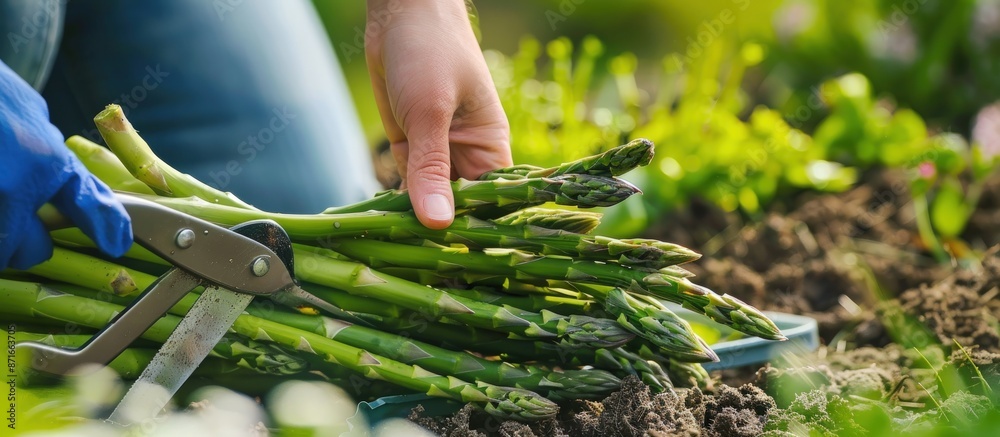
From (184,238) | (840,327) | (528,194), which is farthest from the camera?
(840,327)

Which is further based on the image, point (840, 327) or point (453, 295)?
point (840, 327)

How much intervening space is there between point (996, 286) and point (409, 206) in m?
1.61

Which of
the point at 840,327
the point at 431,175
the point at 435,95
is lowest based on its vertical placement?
the point at 840,327

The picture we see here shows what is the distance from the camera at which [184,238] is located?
1376 millimetres

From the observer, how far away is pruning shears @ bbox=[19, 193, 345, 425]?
4.50 ft

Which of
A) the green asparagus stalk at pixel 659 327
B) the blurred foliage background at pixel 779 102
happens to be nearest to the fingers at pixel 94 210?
the green asparagus stalk at pixel 659 327

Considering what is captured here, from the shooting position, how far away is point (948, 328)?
2.08m

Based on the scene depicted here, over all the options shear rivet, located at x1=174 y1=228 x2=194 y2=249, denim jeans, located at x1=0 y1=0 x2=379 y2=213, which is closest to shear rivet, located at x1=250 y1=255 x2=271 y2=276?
shear rivet, located at x1=174 y1=228 x2=194 y2=249

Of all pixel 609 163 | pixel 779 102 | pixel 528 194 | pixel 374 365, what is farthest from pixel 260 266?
pixel 779 102

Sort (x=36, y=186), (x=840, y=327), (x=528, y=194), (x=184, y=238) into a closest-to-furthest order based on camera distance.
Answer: (x=36, y=186) → (x=184, y=238) → (x=528, y=194) → (x=840, y=327)

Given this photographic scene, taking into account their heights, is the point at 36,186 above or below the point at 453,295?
above

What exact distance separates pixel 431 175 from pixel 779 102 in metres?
2.95

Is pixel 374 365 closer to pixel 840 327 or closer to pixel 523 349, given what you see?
pixel 523 349

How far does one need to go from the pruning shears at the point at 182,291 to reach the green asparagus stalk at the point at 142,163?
0.20m
